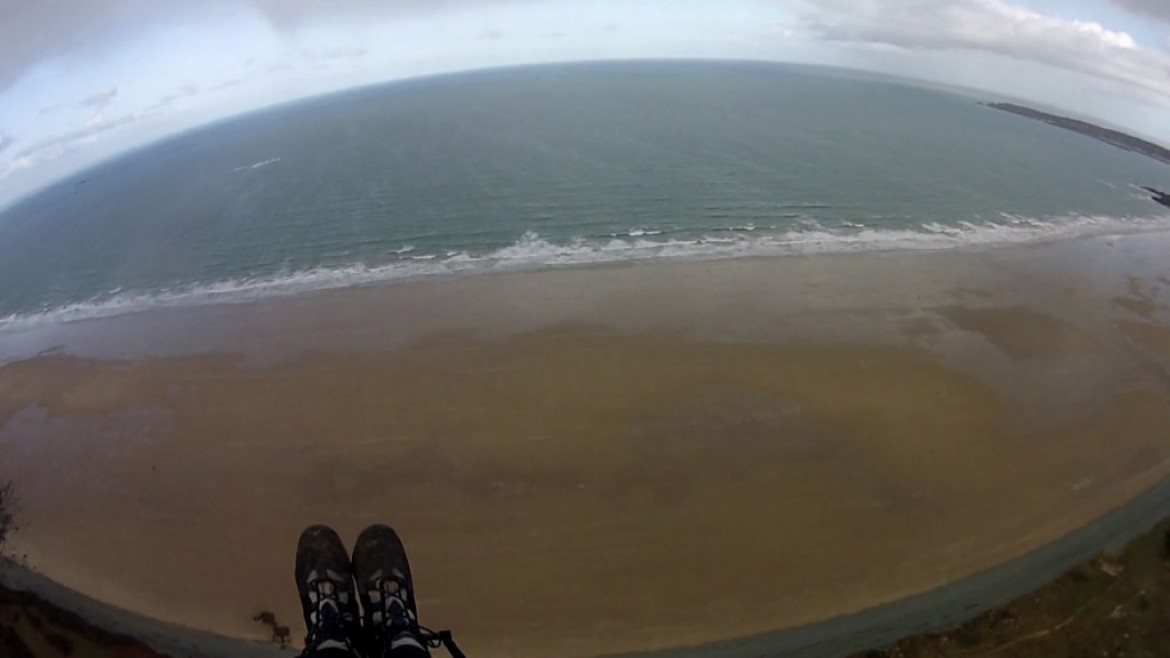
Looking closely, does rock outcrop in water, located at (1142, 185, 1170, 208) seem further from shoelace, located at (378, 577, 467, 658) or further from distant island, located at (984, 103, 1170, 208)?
shoelace, located at (378, 577, 467, 658)

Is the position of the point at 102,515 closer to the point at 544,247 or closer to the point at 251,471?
the point at 251,471

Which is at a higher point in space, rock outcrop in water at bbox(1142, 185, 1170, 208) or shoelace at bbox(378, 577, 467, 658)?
rock outcrop in water at bbox(1142, 185, 1170, 208)

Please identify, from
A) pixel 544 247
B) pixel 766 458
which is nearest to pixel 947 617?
pixel 766 458

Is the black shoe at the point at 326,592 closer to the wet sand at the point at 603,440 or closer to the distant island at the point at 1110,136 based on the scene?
the wet sand at the point at 603,440

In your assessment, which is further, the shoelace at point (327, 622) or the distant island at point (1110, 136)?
the distant island at point (1110, 136)

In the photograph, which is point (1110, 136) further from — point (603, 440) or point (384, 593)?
point (384, 593)

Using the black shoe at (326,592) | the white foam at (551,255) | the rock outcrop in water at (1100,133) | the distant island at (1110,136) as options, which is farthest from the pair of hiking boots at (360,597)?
the rock outcrop in water at (1100,133)

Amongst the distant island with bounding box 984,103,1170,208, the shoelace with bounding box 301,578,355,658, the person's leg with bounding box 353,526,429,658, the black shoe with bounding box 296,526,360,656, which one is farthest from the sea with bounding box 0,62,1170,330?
the shoelace with bounding box 301,578,355,658
